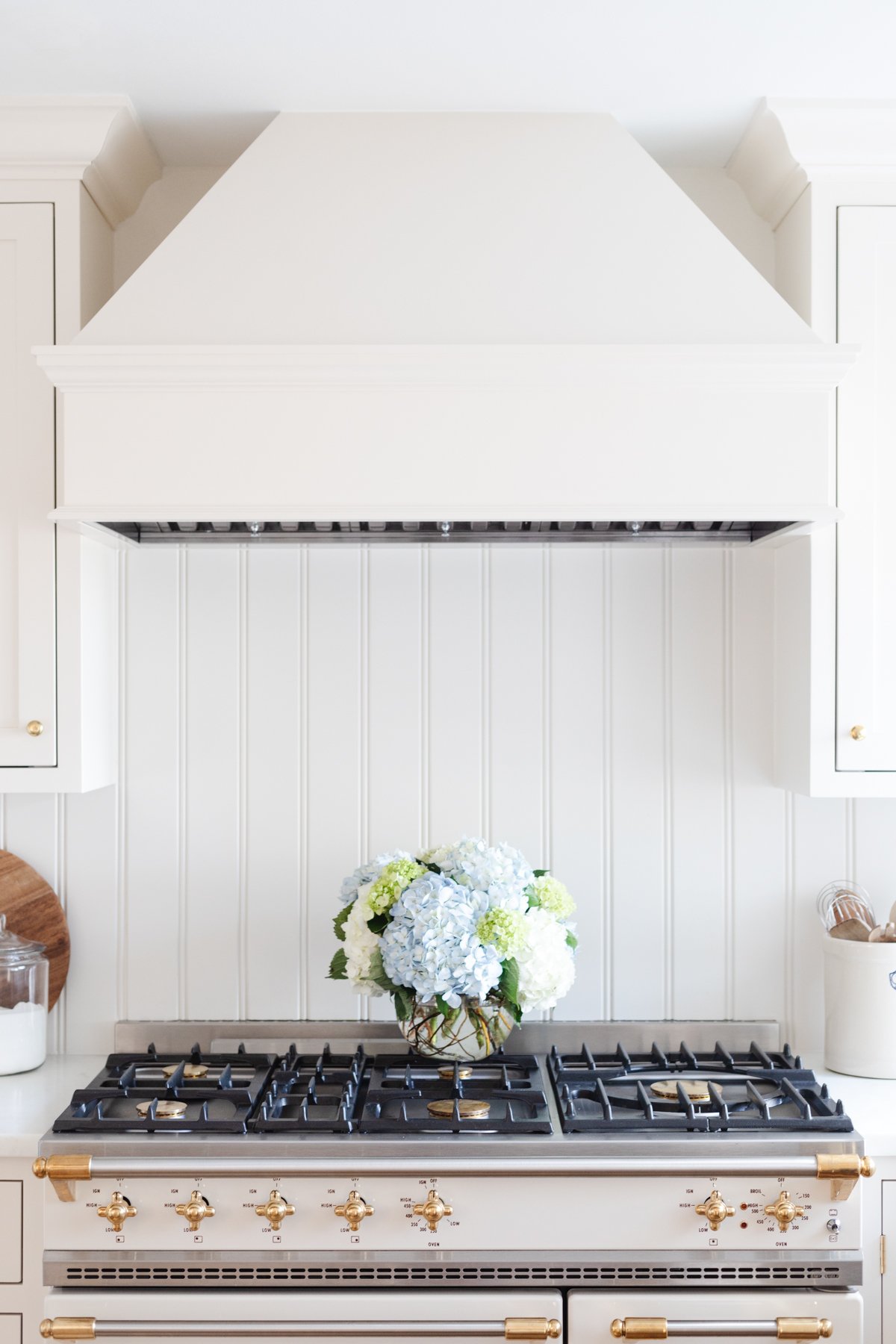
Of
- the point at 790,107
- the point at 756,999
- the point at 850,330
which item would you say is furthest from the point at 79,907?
the point at 790,107

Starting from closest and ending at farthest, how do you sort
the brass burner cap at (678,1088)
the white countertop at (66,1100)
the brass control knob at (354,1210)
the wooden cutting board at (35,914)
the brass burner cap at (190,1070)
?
the brass control knob at (354,1210)
the white countertop at (66,1100)
the brass burner cap at (678,1088)
the brass burner cap at (190,1070)
the wooden cutting board at (35,914)

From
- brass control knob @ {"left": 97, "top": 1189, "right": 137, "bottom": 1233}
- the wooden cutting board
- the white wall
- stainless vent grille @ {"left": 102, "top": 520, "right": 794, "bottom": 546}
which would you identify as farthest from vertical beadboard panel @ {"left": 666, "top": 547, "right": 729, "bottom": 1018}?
the wooden cutting board

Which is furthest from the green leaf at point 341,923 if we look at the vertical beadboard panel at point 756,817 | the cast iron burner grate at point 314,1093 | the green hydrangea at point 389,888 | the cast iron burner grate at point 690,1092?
the vertical beadboard panel at point 756,817

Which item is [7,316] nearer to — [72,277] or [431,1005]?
[72,277]

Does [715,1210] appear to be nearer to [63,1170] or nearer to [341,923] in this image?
[341,923]

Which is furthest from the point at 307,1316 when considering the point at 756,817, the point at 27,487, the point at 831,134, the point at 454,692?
the point at 831,134

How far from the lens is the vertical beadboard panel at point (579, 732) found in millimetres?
2172

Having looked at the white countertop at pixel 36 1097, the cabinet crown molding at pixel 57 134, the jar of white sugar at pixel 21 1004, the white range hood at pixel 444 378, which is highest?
the cabinet crown molding at pixel 57 134

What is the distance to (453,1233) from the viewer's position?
1625mm

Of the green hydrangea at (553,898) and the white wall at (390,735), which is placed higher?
the white wall at (390,735)

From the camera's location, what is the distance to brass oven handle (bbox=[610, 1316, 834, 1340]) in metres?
1.60

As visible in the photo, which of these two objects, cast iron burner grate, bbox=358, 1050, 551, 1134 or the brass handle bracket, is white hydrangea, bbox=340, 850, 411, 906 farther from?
the brass handle bracket

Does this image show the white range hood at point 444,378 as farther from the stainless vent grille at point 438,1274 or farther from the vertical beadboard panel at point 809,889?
the stainless vent grille at point 438,1274

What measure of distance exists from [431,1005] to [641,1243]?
0.48m
